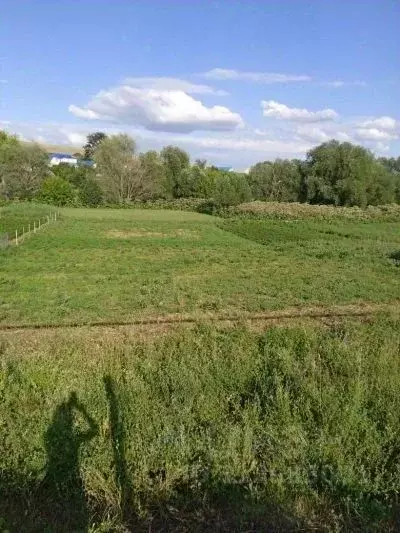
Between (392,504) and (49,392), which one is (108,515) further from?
(392,504)

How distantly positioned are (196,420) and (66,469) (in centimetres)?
150

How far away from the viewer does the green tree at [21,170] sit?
67.6m

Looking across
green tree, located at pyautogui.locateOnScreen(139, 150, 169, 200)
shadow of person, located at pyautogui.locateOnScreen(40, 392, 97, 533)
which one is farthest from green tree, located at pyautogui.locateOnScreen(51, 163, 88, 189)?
shadow of person, located at pyautogui.locateOnScreen(40, 392, 97, 533)

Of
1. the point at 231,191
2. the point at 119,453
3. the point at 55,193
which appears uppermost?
the point at 231,191

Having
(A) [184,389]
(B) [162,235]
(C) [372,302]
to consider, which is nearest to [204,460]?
(A) [184,389]

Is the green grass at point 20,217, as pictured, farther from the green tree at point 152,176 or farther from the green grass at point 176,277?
the green tree at point 152,176

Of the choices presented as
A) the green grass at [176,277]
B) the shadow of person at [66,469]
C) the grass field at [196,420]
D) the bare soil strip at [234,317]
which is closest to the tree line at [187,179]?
the green grass at [176,277]

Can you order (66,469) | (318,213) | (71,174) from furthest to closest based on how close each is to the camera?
(71,174) < (318,213) < (66,469)

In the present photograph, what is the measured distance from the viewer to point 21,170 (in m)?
69.2

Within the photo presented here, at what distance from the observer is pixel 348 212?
151ft

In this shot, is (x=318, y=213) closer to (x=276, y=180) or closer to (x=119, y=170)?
(x=276, y=180)

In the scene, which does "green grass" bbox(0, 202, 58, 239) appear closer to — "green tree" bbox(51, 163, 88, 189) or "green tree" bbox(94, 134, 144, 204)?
"green tree" bbox(94, 134, 144, 204)

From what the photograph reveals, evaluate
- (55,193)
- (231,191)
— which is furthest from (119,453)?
(55,193)

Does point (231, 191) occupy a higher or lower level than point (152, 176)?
lower
